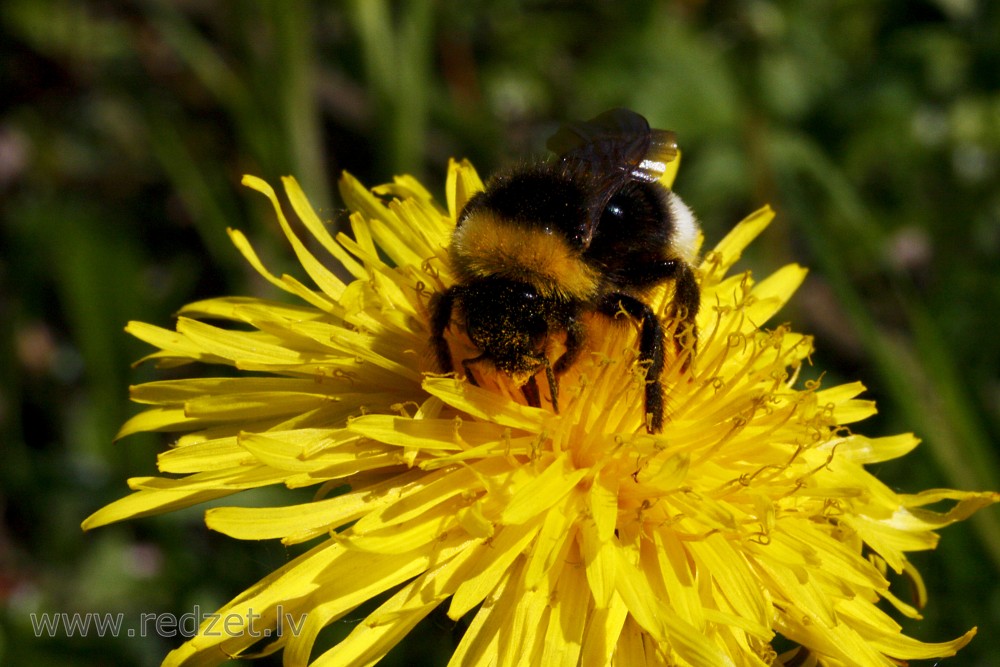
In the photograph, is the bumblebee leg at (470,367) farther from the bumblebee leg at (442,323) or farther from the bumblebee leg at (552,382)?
the bumblebee leg at (552,382)

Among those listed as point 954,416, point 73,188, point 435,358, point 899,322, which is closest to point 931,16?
point 899,322

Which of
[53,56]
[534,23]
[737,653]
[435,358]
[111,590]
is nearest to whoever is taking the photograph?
[737,653]

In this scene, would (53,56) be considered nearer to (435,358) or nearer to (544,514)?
(435,358)

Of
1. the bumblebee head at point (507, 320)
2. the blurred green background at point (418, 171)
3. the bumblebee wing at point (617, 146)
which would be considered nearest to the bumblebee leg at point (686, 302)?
the bumblebee wing at point (617, 146)

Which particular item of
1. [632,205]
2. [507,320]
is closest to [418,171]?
[632,205]

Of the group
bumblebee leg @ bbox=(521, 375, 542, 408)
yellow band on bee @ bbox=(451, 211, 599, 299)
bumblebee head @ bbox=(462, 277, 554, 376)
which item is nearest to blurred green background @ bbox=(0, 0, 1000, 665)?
bumblebee leg @ bbox=(521, 375, 542, 408)

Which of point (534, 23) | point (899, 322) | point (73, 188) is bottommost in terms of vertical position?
point (899, 322)
